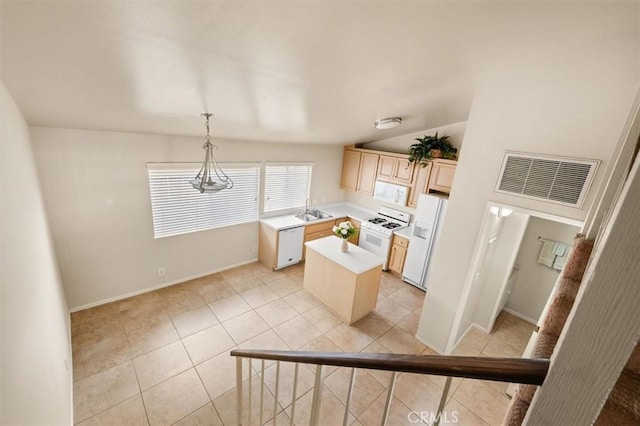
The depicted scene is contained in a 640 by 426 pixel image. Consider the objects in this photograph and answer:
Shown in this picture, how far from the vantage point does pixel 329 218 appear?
5363 millimetres

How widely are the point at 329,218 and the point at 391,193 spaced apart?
128 cm

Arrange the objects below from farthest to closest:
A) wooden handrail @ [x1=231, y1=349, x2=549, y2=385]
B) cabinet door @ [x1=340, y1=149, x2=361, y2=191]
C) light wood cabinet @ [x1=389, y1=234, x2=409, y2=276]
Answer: cabinet door @ [x1=340, y1=149, x2=361, y2=191]
light wood cabinet @ [x1=389, y1=234, x2=409, y2=276]
wooden handrail @ [x1=231, y1=349, x2=549, y2=385]

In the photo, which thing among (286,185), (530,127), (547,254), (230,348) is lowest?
(230,348)

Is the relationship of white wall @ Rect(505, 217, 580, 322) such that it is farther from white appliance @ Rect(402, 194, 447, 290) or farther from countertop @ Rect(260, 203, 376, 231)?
countertop @ Rect(260, 203, 376, 231)

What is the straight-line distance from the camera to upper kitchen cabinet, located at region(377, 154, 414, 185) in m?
4.66

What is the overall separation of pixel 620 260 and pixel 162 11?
155 centimetres

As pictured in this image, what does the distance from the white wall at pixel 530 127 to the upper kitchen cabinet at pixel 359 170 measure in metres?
2.48

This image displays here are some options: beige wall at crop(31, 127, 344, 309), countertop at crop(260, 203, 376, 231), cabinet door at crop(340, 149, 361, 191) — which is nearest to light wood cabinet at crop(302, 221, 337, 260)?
countertop at crop(260, 203, 376, 231)

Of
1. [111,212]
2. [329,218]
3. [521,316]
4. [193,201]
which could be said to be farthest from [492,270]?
[111,212]

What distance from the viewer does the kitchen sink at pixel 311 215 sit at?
207 inches

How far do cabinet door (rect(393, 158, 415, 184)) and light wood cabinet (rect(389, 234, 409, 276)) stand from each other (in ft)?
3.28

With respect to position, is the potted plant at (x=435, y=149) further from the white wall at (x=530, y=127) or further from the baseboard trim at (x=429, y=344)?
the baseboard trim at (x=429, y=344)

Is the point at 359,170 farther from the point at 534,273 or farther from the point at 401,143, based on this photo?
the point at 534,273

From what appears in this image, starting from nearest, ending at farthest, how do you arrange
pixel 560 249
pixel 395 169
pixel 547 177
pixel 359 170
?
pixel 547 177 → pixel 560 249 → pixel 395 169 → pixel 359 170
